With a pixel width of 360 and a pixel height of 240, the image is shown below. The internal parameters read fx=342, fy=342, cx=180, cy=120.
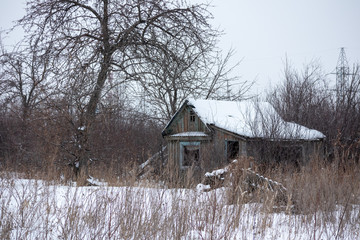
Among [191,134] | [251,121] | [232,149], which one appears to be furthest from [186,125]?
[251,121]

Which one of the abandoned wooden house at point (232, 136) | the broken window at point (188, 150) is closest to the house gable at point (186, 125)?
the abandoned wooden house at point (232, 136)

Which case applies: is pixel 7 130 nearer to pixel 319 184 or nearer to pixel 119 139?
pixel 119 139

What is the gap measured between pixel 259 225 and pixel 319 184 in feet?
Answer: 5.35

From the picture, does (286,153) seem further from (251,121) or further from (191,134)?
(191,134)

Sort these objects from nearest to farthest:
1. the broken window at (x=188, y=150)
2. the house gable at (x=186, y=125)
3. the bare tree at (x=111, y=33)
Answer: the bare tree at (x=111, y=33), the broken window at (x=188, y=150), the house gable at (x=186, y=125)

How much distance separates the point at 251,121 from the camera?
11.5 metres

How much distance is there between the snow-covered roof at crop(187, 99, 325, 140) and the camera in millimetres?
10117

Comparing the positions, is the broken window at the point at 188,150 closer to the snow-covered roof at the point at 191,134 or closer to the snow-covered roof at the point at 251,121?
the snow-covered roof at the point at 191,134

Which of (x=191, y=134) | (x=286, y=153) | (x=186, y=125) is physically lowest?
(x=286, y=153)

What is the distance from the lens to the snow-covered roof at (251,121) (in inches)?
398

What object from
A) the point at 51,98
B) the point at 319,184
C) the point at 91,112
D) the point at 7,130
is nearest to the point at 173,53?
the point at 91,112

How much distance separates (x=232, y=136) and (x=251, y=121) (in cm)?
134

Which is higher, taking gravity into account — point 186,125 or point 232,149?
point 186,125

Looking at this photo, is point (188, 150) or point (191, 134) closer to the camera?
point (191, 134)
